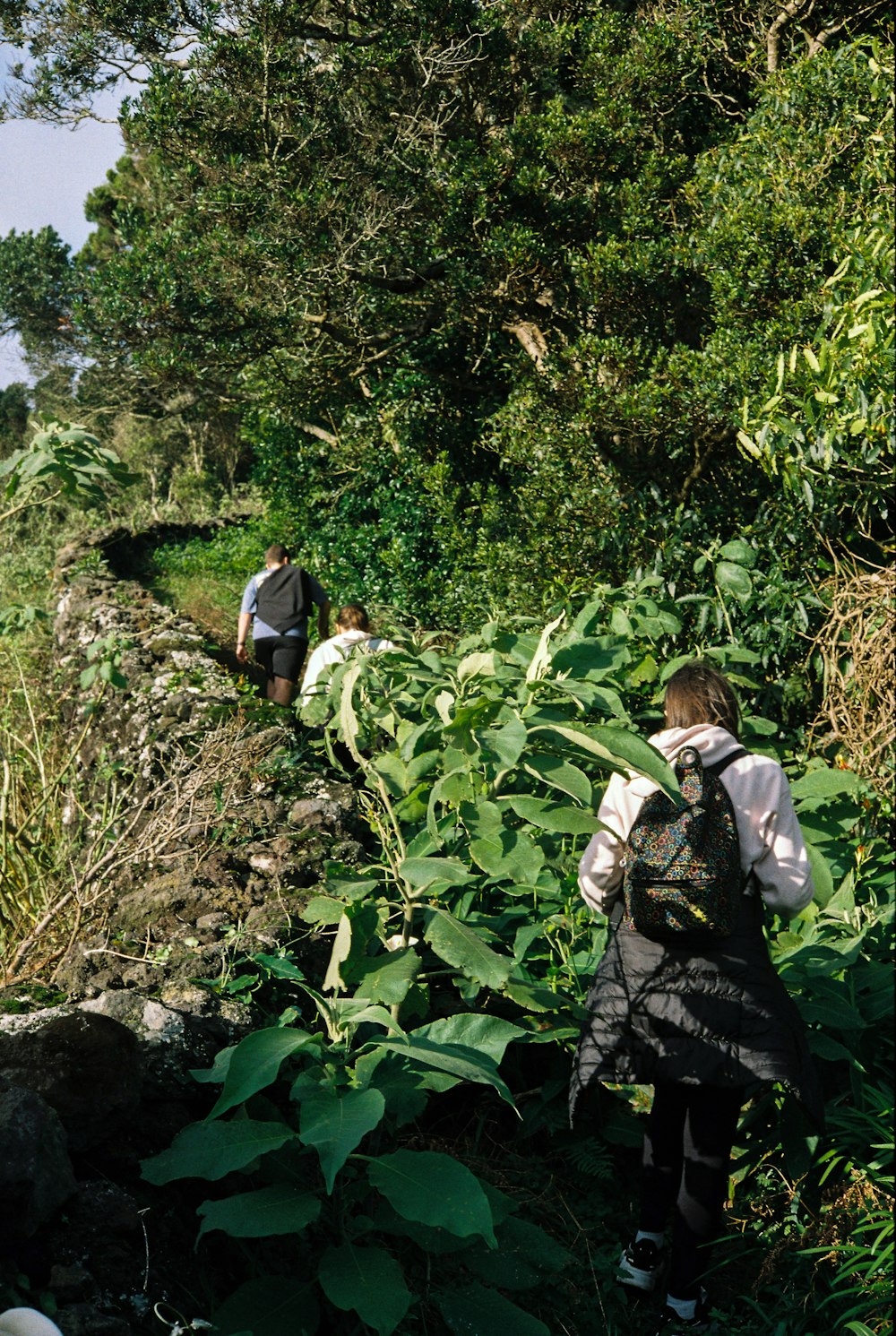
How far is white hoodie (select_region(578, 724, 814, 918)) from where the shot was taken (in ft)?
9.49

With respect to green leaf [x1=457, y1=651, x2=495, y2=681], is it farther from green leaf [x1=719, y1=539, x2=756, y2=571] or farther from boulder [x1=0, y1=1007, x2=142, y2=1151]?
green leaf [x1=719, y1=539, x2=756, y2=571]

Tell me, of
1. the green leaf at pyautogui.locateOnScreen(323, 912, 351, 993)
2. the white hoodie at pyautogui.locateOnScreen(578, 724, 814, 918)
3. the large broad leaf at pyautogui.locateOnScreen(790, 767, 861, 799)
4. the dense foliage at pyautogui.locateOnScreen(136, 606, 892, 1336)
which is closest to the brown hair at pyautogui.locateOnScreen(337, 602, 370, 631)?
the dense foliage at pyautogui.locateOnScreen(136, 606, 892, 1336)

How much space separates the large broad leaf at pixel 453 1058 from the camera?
84.0 inches

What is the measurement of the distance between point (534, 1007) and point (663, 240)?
575cm

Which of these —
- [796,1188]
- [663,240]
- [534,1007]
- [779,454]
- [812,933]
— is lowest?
[796,1188]

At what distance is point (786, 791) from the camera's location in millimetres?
2908

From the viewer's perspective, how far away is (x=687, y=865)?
281cm

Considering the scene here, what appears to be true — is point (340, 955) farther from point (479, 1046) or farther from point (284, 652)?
point (284, 652)

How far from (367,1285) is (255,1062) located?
443mm

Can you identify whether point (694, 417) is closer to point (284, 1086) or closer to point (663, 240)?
point (663, 240)

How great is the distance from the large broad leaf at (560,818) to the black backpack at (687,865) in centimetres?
12

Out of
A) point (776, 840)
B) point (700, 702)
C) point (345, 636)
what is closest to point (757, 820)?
point (776, 840)

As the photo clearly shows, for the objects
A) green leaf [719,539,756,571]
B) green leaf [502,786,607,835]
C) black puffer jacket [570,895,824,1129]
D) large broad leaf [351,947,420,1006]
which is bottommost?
black puffer jacket [570,895,824,1129]

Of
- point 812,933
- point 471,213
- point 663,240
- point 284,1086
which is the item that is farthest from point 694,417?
point 284,1086
